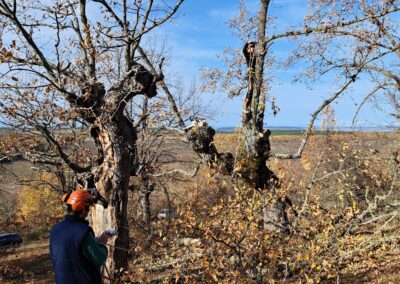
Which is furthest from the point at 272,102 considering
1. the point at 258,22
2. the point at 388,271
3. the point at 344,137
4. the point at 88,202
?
the point at 344,137

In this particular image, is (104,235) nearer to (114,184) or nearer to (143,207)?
(114,184)

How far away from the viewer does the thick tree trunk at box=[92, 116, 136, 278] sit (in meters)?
7.25

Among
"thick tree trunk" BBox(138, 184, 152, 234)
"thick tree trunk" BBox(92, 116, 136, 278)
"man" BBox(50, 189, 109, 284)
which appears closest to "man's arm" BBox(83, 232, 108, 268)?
"man" BBox(50, 189, 109, 284)

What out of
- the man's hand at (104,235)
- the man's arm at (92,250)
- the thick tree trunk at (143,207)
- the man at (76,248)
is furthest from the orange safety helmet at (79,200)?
the thick tree trunk at (143,207)

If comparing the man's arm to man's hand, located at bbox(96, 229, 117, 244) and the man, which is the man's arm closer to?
the man

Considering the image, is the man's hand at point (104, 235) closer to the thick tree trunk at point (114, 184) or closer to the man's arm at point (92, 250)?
the man's arm at point (92, 250)

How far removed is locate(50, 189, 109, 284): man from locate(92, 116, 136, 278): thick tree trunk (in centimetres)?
277

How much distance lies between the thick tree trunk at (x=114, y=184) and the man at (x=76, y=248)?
109 inches

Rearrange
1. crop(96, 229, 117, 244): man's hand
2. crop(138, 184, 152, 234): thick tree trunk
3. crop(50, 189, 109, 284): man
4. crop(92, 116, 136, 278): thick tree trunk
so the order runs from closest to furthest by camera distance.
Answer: crop(50, 189, 109, 284): man < crop(96, 229, 117, 244): man's hand < crop(92, 116, 136, 278): thick tree trunk < crop(138, 184, 152, 234): thick tree trunk

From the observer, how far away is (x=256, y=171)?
37.5 feet

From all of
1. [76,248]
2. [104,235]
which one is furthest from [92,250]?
[104,235]

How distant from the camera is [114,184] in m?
7.35

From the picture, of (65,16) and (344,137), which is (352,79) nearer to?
(65,16)

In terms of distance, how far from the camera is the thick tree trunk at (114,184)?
7250 mm
